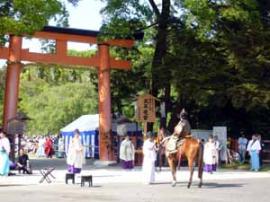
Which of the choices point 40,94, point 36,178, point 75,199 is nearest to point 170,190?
A: point 75,199

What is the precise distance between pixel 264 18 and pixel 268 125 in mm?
6837

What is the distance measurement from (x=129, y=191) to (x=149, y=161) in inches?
143

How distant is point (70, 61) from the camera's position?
3459cm

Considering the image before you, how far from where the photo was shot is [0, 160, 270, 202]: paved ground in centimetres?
1591

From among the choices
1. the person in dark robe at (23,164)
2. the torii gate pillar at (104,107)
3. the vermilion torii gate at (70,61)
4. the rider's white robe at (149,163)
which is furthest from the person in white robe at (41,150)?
the rider's white robe at (149,163)

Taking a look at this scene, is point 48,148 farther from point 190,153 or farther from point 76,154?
point 190,153

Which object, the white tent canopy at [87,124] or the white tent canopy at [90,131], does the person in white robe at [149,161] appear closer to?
the white tent canopy at [90,131]

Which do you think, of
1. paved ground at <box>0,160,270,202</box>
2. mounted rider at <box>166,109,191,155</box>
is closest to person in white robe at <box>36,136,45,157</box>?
paved ground at <box>0,160,270,202</box>

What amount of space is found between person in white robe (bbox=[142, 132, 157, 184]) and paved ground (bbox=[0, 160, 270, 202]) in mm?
356

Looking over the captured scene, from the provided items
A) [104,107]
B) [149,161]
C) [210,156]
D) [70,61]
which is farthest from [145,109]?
[149,161]

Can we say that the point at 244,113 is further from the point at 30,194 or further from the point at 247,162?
the point at 30,194

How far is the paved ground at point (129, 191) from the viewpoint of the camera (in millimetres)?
15914

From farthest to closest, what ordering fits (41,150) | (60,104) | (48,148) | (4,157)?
1. (60,104)
2. (41,150)
3. (48,148)
4. (4,157)

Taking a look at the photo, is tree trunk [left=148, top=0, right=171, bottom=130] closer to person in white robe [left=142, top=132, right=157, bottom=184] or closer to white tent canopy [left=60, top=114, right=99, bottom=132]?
white tent canopy [left=60, top=114, right=99, bottom=132]
